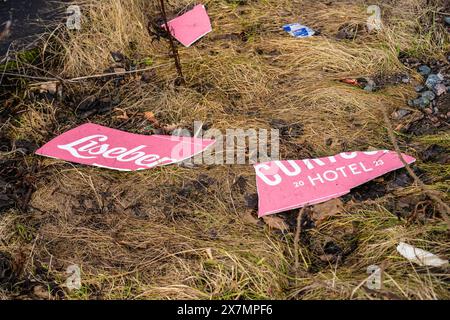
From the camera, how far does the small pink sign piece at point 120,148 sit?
294 centimetres

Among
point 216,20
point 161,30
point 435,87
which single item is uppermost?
point 161,30

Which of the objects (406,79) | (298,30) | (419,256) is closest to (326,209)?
(419,256)

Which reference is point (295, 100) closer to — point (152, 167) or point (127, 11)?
point (152, 167)

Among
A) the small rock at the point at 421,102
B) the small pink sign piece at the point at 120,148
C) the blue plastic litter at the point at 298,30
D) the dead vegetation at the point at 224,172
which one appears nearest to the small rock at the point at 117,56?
the dead vegetation at the point at 224,172

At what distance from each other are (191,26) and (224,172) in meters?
1.57

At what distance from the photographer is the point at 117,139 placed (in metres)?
3.14

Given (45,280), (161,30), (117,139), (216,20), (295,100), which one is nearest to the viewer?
(45,280)

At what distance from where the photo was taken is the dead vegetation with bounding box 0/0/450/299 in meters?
2.32

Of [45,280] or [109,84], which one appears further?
[109,84]

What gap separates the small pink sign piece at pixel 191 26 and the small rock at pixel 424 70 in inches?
59.9

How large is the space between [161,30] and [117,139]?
35.5 inches

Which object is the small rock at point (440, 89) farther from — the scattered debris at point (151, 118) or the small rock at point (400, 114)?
the scattered debris at point (151, 118)
